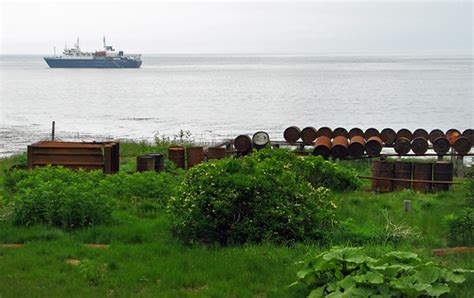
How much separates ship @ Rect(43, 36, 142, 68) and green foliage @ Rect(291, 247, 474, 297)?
531 feet

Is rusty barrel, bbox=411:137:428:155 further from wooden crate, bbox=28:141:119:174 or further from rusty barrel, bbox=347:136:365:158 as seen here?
wooden crate, bbox=28:141:119:174

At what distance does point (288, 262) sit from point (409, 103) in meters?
59.1

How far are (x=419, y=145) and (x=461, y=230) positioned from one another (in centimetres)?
1028

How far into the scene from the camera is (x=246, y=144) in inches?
762

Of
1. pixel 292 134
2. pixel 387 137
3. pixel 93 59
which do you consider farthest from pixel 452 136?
pixel 93 59

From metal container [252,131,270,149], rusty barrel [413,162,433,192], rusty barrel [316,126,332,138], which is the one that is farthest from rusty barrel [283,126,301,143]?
rusty barrel [413,162,433,192]

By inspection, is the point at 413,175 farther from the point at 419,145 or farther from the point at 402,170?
the point at 419,145

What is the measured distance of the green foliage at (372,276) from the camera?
650cm

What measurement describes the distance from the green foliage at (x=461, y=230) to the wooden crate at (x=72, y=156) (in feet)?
27.6

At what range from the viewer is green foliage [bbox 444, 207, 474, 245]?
956cm

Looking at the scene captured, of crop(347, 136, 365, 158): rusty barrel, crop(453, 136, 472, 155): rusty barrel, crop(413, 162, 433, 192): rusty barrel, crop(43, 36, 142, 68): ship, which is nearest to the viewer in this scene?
crop(413, 162, 433, 192): rusty barrel

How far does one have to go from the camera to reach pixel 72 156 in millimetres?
15547

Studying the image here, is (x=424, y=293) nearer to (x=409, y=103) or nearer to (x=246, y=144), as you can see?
(x=246, y=144)

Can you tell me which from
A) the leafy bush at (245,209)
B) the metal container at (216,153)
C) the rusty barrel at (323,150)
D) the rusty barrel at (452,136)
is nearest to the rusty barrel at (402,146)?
the rusty barrel at (452,136)
